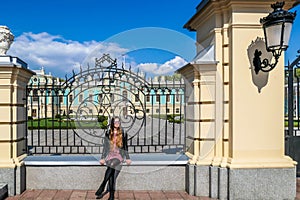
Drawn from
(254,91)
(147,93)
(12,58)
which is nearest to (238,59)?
(254,91)

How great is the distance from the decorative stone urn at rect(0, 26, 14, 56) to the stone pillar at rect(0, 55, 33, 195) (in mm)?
213

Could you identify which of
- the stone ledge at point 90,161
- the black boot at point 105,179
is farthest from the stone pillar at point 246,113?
the black boot at point 105,179

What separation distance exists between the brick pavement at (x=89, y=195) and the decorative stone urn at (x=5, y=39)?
2.51 m

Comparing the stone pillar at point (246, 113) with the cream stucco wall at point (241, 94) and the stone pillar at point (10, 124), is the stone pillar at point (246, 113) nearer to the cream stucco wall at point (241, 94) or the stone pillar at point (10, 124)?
the cream stucco wall at point (241, 94)

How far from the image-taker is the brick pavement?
511 centimetres

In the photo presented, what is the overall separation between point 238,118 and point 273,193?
136cm

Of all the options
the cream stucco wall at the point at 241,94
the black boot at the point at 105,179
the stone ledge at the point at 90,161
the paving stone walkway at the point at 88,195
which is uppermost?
the cream stucco wall at the point at 241,94

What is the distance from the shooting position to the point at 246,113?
4.95m

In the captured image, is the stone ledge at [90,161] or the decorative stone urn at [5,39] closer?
the decorative stone urn at [5,39]

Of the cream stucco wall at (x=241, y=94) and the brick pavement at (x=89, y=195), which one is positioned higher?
the cream stucco wall at (x=241, y=94)

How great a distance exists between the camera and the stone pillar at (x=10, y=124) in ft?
16.9

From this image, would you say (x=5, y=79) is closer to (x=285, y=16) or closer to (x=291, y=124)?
(x=285, y=16)

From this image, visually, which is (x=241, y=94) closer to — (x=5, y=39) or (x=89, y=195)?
(x=89, y=195)

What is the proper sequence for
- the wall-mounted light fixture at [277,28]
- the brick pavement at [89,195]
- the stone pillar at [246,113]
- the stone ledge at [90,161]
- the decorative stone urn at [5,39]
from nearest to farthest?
1. the wall-mounted light fixture at [277,28]
2. the stone pillar at [246,113]
3. the brick pavement at [89,195]
4. the decorative stone urn at [5,39]
5. the stone ledge at [90,161]
